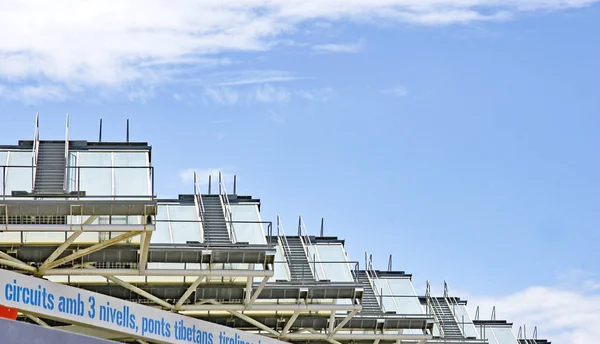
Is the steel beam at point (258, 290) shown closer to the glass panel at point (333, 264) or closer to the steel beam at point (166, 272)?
the steel beam at point (166, 272)

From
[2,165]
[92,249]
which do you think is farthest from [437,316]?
[2,165]

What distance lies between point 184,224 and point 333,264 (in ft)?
22.9

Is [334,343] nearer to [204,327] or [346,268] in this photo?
[346,268]

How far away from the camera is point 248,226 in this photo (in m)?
37.0

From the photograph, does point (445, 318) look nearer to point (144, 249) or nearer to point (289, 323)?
point (289, 323)

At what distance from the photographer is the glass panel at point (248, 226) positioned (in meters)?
35.9

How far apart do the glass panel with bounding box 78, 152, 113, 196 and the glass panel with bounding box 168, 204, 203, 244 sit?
10.1ft

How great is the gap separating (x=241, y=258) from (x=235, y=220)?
4431 mm

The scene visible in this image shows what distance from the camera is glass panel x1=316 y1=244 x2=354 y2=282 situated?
1564 inches

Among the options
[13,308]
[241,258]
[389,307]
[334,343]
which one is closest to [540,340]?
[389,307]

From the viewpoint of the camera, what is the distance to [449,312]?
54.4 metres

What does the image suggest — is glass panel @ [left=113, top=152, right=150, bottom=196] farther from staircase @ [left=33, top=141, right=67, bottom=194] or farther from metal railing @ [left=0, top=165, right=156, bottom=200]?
staircase @ [left=33, top=141, right=67, bottom=194]

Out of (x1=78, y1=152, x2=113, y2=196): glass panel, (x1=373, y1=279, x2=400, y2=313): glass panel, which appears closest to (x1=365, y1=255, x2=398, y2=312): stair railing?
(x1=373, y1=279, x2=400, y2=313): glass panel

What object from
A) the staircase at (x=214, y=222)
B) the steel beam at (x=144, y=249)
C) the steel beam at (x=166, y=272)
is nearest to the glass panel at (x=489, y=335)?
the staircase at (x=214, y=222)
